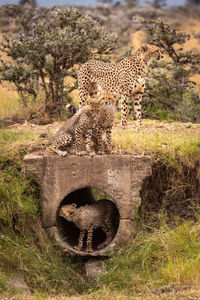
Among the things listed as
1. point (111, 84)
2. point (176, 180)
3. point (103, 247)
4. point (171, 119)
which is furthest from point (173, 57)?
point (103, 247)

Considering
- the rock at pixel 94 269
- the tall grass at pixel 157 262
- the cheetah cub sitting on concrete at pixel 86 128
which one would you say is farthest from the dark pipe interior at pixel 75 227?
the cheetah cub sitting on concrete at pixel 86 128

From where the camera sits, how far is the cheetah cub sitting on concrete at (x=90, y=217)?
671cm

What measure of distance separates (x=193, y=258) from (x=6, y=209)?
2.39 metres

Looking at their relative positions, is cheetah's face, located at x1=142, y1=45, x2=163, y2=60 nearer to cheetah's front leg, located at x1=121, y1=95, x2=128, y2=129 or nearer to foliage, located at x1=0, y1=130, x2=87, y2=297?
Answer: cheetah's front leg, located at x1=121, y1=95, x2=128, y2=129

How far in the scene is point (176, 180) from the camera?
7211 mm

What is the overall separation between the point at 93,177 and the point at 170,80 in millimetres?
6755

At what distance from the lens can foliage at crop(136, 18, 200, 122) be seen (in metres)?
12.1

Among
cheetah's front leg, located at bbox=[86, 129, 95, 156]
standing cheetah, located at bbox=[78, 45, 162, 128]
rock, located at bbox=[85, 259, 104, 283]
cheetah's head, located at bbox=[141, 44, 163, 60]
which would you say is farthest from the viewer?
cheetah's head, located at bbox=[141, 44, 163, 60]

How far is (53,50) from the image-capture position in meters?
11.2

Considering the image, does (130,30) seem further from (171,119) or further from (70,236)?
(70,236)

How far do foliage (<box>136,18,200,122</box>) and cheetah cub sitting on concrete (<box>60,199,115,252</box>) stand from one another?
5.35 meters

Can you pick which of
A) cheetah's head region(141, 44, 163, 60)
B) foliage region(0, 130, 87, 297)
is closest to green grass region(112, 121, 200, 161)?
foliage region(0, 130, 87, 297)

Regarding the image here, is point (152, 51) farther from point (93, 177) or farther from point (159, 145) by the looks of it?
point (93, 177)

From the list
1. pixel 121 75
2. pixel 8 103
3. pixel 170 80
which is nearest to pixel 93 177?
pixel 121 75
